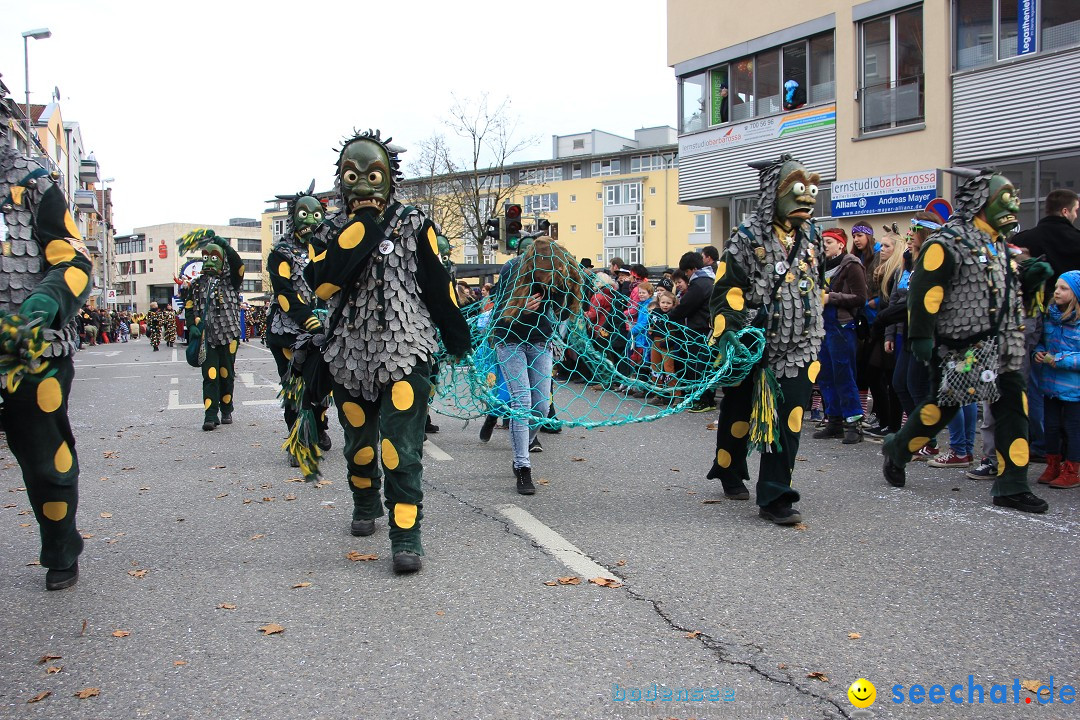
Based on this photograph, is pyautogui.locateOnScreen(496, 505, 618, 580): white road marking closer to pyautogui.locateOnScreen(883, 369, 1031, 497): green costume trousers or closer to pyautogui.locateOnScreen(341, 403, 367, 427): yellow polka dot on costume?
pyautogui.locateOnScreen(341, 403, 367, 427): yellow polka dot on costume

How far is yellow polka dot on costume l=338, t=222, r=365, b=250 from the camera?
452 cm

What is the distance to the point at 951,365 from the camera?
577cm

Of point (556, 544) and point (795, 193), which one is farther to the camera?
point (795, 193)

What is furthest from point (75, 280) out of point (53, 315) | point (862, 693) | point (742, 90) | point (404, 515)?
point (742, 90)

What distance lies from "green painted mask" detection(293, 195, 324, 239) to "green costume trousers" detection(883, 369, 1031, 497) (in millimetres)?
4701

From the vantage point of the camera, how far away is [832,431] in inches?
337

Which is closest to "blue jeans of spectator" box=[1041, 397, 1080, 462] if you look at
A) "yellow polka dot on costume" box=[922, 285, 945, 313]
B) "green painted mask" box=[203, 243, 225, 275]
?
"yellow polka dot on costume" box=[922, 285, 945, 313]

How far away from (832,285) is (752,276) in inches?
139

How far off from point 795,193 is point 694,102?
1939 cm

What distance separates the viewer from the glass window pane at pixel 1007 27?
53.9 feet

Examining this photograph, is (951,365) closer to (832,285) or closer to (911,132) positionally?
(832,285)

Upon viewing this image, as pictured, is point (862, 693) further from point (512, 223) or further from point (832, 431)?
point (512, 223)

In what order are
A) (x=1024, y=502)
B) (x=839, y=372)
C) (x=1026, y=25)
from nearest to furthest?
(x=1024, y=502)
(x=839, y=372)
(x=1026, y=25)

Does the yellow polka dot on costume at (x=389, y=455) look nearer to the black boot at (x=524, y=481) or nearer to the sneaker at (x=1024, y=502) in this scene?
the black boot at (x=524, y=481)
